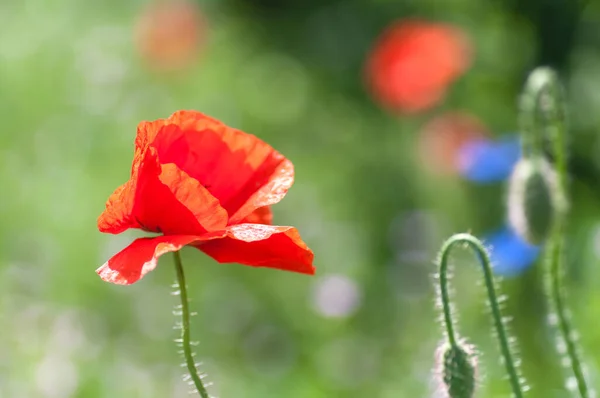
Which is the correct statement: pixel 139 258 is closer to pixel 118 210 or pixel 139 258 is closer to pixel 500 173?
pixel 118 210

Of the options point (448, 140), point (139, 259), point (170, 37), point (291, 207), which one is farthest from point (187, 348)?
point (170, 37)

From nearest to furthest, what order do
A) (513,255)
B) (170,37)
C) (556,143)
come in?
(556,143) < (513,255) < (170,37)

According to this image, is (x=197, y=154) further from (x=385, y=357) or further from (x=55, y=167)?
(x=55, y=167)

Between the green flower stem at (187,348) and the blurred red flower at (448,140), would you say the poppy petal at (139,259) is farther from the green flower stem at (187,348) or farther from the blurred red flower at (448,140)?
the blurred red flower at (448,140)

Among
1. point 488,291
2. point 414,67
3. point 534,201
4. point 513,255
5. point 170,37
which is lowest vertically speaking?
point 488,291

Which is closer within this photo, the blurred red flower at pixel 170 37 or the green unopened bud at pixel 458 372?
the green unopened bud at pixel 458 372

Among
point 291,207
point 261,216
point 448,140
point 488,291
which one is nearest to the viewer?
point 488,291

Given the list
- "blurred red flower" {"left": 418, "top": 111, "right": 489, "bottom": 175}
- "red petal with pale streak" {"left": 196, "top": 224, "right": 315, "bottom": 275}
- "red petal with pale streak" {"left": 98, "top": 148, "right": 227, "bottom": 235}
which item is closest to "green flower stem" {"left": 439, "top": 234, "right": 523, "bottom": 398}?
"red petal with pale streak" {"left": 196, "top": 224, "right": 315, "bottom": 275}

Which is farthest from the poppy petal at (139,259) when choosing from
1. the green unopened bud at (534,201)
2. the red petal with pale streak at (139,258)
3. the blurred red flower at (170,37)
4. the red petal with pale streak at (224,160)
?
the blurred red flower at (170,37)
